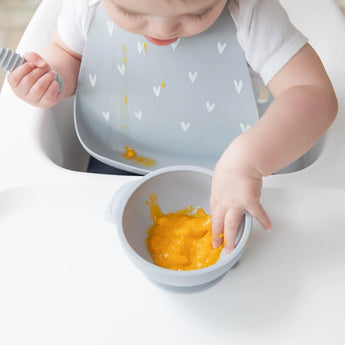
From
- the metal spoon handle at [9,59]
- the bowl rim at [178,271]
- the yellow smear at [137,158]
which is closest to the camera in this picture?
the bowl rim at [178,271]

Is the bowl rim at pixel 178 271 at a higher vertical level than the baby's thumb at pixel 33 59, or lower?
lower

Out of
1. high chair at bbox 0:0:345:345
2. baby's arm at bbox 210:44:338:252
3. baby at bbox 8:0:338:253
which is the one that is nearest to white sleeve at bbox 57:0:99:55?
baby at bbox 8:0:338:253

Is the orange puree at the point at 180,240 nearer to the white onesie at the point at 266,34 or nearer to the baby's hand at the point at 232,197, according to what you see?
the baby's hand at the point at 232,197

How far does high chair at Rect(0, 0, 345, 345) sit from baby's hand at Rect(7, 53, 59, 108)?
0.15 feet

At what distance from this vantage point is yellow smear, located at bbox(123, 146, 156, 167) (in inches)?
27.9

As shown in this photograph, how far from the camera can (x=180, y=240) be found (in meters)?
0.51

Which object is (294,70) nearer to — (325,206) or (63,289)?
(325,206)

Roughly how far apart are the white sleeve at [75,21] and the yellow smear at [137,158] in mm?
162

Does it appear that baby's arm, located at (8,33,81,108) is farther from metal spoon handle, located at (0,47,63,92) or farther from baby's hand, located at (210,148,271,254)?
baby's hand, located at (210,148,271,254)

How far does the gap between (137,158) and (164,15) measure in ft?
0.92

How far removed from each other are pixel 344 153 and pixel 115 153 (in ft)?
1.04

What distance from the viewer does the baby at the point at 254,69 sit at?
48cm

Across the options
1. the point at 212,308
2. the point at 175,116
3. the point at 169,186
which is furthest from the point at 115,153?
the point at 212,308

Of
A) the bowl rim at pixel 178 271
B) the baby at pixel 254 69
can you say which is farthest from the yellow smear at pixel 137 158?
the bowl rim at pixel 178 271
